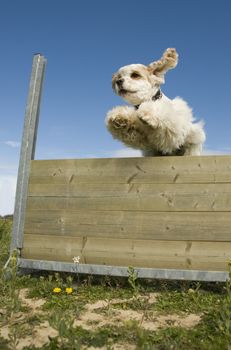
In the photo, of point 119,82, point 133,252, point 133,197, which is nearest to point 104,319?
point 133,252

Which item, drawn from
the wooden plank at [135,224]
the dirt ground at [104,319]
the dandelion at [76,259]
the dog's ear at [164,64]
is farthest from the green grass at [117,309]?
the dog's ear at [164,64]

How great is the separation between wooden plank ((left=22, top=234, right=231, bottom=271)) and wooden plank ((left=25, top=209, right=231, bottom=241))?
6 cm

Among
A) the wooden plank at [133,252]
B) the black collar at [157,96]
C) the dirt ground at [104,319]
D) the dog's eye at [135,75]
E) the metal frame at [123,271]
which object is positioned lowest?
the dirt ground at [104,319]

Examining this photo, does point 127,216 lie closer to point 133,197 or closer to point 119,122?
point 133,197

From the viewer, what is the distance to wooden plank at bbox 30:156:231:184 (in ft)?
14.5

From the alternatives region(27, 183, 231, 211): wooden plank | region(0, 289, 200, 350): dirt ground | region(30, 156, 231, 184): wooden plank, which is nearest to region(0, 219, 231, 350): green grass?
region(0, 289, 200, 350): dirt ground

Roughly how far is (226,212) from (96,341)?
6.11 ft

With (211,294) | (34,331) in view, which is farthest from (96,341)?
(211,294)

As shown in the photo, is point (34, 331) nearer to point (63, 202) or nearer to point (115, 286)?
point (115, 286)

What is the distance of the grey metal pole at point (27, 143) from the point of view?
5223 mm

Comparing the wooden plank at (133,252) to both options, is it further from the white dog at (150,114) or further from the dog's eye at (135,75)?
the dog's eye at (135,75)

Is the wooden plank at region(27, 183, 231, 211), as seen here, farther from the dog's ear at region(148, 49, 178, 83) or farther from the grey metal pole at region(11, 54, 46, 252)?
the dog's ear at region(148, 49, 178, 83)

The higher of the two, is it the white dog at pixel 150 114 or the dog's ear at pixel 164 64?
the dog's ear at pixel 164 64

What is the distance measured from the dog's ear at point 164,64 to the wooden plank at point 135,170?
1.02 meters
